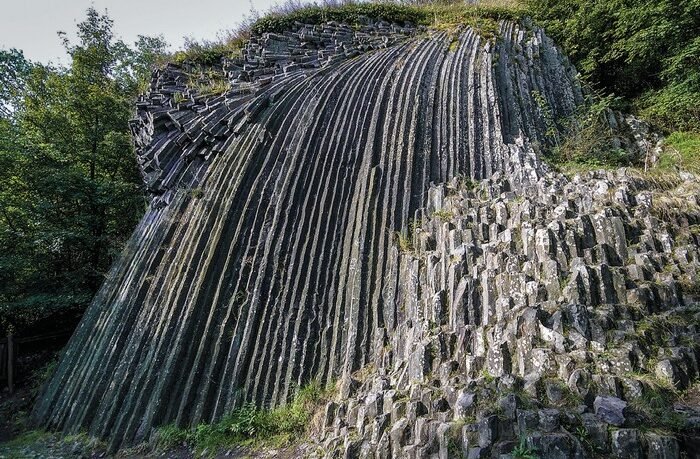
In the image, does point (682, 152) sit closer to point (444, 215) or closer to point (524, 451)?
point (444, 215)

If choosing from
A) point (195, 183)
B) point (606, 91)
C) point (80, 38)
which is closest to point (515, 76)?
point (606, 91)

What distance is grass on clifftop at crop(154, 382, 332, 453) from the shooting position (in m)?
5.95

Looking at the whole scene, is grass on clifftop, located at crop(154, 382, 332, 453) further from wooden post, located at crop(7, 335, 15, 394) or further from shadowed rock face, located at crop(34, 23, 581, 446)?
wooden post, located at crop(7, 335, 15, 394)

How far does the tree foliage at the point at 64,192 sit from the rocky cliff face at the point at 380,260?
3453mm

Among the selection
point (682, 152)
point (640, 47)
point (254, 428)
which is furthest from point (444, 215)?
point (640, 47)

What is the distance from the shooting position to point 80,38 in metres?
17.3

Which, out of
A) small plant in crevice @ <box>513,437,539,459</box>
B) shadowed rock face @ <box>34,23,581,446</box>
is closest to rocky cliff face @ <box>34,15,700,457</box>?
shadowed rock face @ <box>34,23,581,446</box>

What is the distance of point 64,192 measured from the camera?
12.9m

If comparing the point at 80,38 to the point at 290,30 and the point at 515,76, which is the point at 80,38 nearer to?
the point at 290,30

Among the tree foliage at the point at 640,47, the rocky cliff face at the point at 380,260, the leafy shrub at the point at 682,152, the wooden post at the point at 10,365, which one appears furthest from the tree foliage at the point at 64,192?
the tree foliage at the point at 640,47

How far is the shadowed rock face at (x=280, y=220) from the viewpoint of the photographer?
671 centimetres

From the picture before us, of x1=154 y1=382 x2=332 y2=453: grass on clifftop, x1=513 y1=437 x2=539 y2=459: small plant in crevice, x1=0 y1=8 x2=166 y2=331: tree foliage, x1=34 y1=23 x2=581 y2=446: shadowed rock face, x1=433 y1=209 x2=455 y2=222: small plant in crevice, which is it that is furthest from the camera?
x1=0 y1=8 x2=166 y2=331: tree foliage

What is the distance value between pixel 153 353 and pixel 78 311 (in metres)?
8.11

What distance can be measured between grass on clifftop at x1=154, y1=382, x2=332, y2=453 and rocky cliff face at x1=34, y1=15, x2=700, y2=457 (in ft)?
0.70
